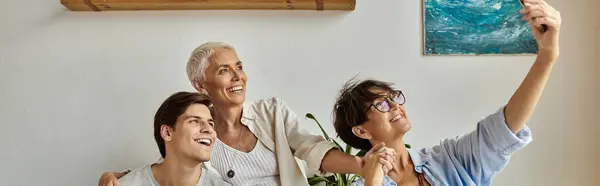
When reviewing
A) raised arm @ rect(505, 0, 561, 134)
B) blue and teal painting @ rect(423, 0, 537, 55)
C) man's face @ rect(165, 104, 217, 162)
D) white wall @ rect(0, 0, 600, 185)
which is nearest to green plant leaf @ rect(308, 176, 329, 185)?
white wall @ rect(0, 0, 600, 185)

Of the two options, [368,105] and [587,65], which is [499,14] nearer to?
[587,65]

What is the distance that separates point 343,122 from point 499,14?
84 cm

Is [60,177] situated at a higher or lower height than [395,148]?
lower

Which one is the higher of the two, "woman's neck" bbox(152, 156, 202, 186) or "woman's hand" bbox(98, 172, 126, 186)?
"woman's neck" bbox(152, 156, 202, 186)

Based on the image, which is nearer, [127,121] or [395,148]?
[395,148]

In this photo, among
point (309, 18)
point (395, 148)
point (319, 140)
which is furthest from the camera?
point (309, 18)

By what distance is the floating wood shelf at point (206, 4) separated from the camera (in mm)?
1993

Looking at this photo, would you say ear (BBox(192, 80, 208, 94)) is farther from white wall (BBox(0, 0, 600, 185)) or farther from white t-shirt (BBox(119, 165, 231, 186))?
white wall (BBox(0, 0, 600, 185))

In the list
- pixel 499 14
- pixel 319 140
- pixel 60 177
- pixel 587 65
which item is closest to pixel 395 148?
pixel 319 140

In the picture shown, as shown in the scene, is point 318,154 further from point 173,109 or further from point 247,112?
point 173,109

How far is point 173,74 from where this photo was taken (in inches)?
82.7

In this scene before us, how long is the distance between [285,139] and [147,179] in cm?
41

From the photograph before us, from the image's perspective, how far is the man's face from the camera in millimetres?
1487

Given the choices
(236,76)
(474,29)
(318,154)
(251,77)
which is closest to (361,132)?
(318,154)
